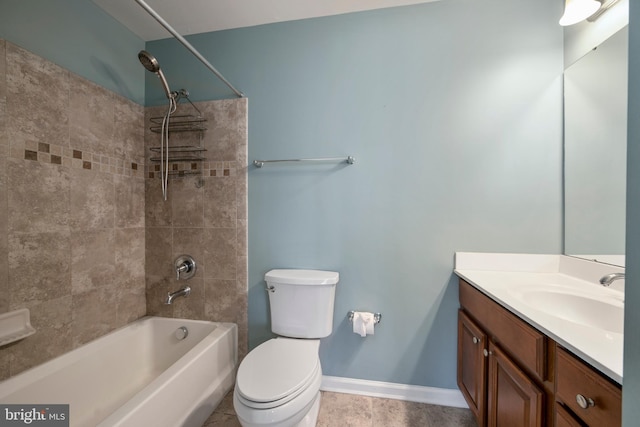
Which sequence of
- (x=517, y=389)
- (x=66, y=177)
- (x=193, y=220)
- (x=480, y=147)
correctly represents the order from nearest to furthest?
(x=517, y=389), (x=66, y=177), (x=480, y=147), (x=193, y=220)

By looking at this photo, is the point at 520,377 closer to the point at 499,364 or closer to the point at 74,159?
the point at 499,364

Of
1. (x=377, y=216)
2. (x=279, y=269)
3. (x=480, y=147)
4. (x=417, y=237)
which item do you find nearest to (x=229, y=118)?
(x=279, y=269)

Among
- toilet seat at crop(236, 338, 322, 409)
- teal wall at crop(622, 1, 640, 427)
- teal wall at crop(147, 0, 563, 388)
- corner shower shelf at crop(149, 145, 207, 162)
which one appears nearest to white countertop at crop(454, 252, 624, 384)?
teal wall at crop(147, 0, 563, 388)

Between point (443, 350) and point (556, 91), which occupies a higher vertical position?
point (556, 91)

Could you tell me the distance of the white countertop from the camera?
0.62 m

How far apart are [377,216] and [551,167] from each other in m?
1.00

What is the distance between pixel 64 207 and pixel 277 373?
1.41 metres

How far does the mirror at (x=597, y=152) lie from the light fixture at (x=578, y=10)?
164 mm

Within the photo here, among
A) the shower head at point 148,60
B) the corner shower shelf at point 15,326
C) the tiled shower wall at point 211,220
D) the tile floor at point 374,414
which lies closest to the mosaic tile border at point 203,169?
the tiled shower wall at point 211,220

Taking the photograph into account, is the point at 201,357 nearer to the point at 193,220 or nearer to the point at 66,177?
the point at 193,220

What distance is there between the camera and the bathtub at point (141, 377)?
1.03 meters

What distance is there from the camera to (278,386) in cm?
102

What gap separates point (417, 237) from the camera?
1.45 meters

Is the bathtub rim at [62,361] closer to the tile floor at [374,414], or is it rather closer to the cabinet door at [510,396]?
the tile floor at [374,414]
